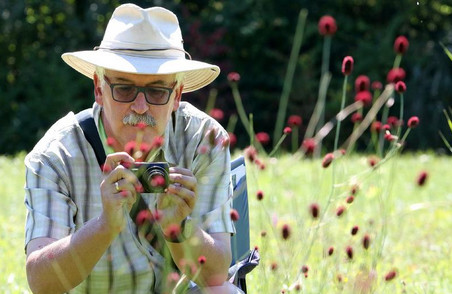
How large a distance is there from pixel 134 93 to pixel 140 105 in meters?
0.07

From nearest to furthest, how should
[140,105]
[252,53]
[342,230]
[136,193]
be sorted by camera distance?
[136,193] < [140,105] < [342,230] < [252,53]

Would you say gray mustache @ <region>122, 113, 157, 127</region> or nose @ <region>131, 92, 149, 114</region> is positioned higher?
nose @ <region>131, 92, 149, 114</region>

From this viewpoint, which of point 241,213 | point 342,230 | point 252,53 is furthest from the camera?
point 252,53

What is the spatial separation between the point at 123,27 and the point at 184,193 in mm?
814

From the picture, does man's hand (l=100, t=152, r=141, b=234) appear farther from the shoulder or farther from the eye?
the shoulder

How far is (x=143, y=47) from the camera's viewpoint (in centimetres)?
311

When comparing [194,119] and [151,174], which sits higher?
[151,174]

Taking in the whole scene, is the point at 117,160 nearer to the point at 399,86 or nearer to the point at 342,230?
the point at 399,86

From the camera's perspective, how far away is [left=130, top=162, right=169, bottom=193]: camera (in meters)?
2.43

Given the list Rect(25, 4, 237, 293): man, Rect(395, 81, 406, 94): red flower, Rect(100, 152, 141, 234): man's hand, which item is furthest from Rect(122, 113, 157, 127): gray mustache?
Rect(395, 81, 406, 94): red flower

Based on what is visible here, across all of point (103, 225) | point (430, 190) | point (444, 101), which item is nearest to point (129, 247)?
point (103, 225)

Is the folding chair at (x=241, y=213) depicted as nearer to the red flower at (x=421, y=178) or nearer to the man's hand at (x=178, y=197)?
the man's hand at (x=178, y=197)

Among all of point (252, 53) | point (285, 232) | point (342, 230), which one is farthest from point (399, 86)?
point (252, 53)

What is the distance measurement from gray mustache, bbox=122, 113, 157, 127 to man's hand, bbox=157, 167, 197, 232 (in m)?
0.31
